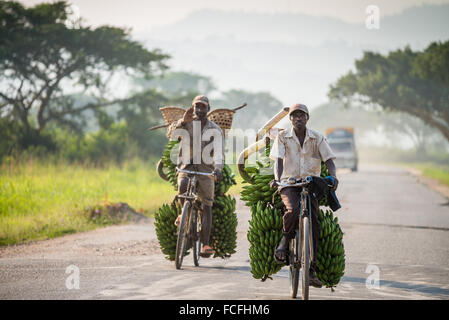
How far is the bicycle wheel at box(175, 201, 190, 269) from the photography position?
8023 millimetres

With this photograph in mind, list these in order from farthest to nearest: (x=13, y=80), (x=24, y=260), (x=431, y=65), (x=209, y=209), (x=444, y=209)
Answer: (x=431, y=65)
(x=13, y=80)
(x=444, y=209)
(x=24, y=260)
(x=209, y=209)

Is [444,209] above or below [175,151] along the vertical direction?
below

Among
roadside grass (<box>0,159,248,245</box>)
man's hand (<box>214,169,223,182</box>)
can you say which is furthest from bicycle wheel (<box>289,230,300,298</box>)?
roadside grass (<box>0,159,248,245</box>)

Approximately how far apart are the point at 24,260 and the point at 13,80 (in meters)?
25.9

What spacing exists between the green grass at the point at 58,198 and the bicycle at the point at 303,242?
674cm

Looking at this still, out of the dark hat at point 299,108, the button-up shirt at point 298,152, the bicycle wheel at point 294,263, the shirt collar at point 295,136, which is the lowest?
the bicycle wheel at point 294,263

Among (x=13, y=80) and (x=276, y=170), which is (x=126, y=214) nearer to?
(x=276, y=170)

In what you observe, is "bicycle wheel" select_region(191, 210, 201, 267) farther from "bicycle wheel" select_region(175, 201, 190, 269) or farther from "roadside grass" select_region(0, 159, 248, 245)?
"roadside grass" select_region(0, 159, 248, 245)

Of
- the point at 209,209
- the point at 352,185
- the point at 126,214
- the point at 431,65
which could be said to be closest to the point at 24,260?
the point at 209,209

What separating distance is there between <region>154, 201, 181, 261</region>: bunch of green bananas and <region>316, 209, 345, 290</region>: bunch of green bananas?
254 centimetres

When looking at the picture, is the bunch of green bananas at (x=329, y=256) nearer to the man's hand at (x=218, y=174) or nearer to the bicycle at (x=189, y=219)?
the man's hand at (x=218, y=174)

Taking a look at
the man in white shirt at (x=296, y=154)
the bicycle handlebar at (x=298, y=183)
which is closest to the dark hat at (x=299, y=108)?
the man in white shirt at (x=296, y=154)

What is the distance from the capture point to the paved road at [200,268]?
678 cm

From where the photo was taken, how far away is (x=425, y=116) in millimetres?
41438
